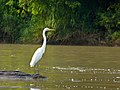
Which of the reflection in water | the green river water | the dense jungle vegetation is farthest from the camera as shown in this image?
the dense jungle vegetation

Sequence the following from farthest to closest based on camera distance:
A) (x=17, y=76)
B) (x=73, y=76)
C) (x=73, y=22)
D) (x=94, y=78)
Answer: (x=73, y=22)
(x=73, y=76)
(x=94, y=78)
(x=17, y=76)

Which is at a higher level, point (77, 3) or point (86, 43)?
point (77, 3)

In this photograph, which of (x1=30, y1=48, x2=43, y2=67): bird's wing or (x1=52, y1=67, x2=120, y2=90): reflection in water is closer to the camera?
(x1=52, y1=67, x2=120, y2=90): reflection in water

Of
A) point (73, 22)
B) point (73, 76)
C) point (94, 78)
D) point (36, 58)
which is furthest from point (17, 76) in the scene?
point (73, 22)

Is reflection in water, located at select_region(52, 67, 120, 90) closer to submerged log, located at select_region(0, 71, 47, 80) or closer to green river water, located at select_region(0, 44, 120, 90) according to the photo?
green river water, located at select_region(0, 44, 120, 90)

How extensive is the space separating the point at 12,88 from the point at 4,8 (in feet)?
126

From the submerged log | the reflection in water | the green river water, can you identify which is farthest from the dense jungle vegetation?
the submerged log

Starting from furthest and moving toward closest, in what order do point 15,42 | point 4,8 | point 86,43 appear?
point 4,8, point 15,42, point 86,43

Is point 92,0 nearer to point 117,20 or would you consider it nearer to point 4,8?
point 117,20

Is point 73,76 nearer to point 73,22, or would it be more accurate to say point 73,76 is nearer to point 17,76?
point 17,76

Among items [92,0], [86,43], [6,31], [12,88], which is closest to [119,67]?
[12,88]

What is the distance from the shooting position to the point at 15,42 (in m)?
49.6

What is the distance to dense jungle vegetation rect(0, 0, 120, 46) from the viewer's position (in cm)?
4594

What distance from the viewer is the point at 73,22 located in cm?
4669
